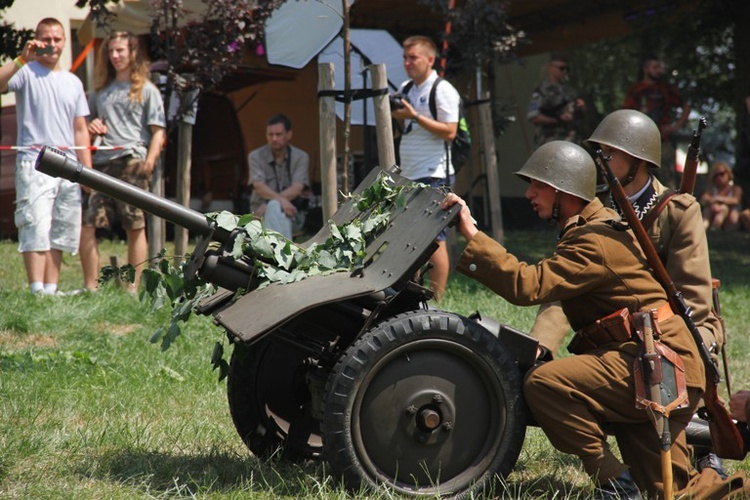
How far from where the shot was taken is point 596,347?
445cm

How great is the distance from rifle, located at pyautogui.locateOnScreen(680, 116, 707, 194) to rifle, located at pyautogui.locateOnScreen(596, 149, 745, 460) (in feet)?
1.51

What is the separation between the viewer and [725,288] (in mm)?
10977

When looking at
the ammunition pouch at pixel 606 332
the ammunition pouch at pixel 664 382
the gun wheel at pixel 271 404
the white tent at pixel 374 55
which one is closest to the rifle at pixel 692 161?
the ammunition pouch at pixel 606 332

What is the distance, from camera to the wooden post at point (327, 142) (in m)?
7.44

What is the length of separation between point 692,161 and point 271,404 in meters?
2.17

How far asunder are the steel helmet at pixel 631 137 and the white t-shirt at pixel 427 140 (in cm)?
373

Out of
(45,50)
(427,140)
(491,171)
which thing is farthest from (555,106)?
(45,50)

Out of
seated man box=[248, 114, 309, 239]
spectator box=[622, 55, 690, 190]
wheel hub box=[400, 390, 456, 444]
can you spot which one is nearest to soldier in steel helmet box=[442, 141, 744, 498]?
→ wheel hub box=[400, 390, 456, 444]

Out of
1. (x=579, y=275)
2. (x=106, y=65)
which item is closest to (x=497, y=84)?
(x=106, y=65)

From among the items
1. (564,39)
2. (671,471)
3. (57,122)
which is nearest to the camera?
(671,471)

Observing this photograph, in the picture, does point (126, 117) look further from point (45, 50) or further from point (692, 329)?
point (692, 329)

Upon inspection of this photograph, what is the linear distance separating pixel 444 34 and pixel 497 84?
23.0ft

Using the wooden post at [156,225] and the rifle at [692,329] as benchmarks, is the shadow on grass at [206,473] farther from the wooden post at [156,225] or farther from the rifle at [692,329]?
the wooden post at [156,225]

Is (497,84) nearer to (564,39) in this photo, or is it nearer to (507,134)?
(507,134)
